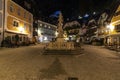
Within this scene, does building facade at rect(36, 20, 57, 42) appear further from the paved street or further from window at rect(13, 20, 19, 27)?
the paved street

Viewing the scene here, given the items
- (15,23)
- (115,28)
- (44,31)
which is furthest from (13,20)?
(44,31)

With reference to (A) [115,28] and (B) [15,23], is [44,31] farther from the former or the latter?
(A) [115,28]

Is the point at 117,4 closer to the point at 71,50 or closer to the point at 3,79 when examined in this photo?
the point at 71,50

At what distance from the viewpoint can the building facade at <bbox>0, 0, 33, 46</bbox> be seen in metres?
27.9

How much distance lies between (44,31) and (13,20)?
3248 centimetres

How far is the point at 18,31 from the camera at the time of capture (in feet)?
115

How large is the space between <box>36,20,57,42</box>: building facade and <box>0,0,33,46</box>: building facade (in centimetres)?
1885

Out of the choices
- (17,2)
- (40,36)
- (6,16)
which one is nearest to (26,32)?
(17,2)

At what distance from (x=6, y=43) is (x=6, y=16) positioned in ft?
16.9

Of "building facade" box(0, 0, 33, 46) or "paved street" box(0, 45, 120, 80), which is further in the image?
"building facade" box(0, 0, 33, 46)

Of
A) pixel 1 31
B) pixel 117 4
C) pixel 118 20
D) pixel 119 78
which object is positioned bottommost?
pixel 119 78

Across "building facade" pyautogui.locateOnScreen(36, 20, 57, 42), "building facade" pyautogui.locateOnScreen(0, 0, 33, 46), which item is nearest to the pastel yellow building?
"building facade" pyautogui.locateOnScreen(0, 0, 33, 46)

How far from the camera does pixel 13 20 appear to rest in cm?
3155

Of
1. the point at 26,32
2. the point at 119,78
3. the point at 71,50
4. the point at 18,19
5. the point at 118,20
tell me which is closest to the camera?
the point at 119,78
